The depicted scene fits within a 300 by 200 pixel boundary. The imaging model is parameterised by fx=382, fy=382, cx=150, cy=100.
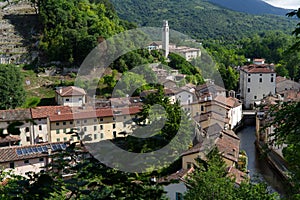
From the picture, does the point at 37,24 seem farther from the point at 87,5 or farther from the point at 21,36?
the point at 87,5

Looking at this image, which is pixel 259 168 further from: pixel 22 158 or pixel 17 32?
pixel 17 32

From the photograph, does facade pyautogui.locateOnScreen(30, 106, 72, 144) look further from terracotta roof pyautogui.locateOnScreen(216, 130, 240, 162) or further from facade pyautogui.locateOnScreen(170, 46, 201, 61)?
facade pyautogui.locateOnScreen(170, 46, 201, 61)

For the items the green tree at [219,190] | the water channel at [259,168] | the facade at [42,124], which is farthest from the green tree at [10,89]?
the green tree at [219,190]

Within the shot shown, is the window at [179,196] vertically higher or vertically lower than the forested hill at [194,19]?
lower

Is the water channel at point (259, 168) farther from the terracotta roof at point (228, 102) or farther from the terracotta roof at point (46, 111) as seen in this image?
the terracotta roof at point (46, 111)

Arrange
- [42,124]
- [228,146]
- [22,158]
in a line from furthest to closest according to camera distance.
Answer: [42,124] < [228,146] < [22,158]

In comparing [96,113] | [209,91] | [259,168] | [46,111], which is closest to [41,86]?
[46,111]
